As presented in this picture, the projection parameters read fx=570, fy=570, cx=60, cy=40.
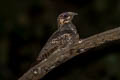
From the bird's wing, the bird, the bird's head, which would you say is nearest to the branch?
the bird

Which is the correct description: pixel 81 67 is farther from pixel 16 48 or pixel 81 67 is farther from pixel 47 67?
pixel 47 67

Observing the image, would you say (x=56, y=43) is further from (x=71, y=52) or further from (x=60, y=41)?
(x=71, y=52)

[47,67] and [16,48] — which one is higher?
[47,67]

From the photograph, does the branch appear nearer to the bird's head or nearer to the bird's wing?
Answer: the bird's wing

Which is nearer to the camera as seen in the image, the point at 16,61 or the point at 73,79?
the point at 73,79

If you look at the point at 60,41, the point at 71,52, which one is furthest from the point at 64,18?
the point at 71,52

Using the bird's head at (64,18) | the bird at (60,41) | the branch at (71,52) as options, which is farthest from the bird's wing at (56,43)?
the bird's head at (64,18)

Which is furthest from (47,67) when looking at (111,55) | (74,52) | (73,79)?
(73,79)
